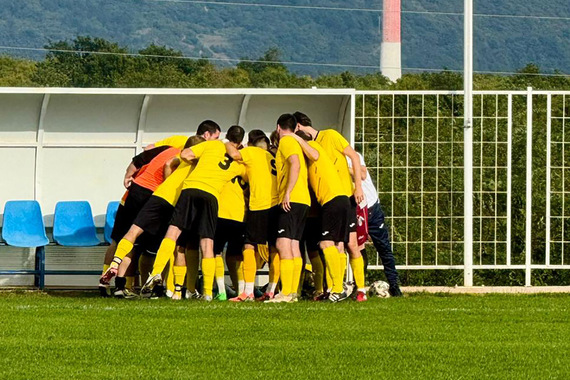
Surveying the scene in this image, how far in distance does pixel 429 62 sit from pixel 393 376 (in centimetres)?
14553

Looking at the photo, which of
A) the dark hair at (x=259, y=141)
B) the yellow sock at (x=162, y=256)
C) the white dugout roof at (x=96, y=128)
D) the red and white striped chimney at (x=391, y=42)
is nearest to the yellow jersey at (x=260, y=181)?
the dark hair at (x=259, y=141)

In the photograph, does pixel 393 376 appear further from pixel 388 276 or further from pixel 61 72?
pixel 61 72

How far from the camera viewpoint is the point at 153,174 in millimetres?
14109

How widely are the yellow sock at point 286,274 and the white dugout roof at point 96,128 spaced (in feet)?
10.9

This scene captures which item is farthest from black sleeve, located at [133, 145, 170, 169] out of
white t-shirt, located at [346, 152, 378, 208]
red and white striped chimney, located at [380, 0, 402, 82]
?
red and white striped chimney, located at [380, 0, 402, 82]

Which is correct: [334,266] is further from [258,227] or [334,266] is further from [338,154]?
[338,154]

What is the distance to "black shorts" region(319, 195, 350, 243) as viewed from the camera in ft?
42.7

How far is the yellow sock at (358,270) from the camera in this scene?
13.3m

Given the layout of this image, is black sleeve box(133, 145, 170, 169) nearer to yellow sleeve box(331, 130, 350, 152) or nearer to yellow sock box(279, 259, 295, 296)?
yellow sleeve box(331, 130, 350, 152)

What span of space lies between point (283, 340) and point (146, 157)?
516 cm

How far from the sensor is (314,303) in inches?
497

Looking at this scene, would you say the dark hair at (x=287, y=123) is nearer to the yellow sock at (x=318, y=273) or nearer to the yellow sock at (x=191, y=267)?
the yellow sock at (x=318, y=273)

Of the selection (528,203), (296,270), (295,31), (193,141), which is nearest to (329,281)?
(296,270)

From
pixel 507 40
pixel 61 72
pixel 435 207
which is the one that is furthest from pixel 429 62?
pixel 435 207
